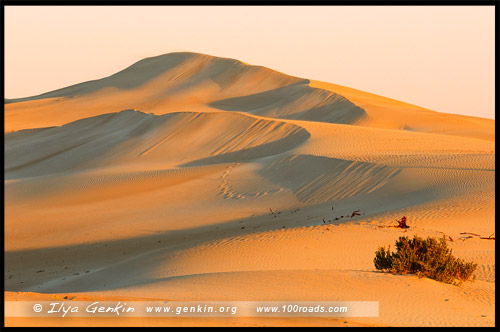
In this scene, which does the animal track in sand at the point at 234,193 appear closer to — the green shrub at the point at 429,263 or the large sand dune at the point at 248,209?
the large sand dune at the point at 248,209

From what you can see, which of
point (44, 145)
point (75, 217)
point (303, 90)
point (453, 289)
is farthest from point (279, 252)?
point (303, 90)

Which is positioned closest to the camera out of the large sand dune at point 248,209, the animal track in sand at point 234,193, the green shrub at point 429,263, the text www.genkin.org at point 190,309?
the text www.genkin.org at point 190,309

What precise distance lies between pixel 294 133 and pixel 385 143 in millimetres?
4894

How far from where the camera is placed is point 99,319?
26.8 ft

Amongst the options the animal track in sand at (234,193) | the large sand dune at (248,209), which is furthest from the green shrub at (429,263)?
the animal track in sand at (234,193)

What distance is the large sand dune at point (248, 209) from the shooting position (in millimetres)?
10406

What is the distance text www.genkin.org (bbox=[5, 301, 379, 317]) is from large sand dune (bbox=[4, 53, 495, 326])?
0.30 metres

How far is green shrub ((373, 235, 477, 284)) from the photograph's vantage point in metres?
11.1

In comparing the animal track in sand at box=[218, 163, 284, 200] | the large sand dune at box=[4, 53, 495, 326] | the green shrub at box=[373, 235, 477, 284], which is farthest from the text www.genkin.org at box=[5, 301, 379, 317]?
the animal track in sand at box=[218, 163, 284, 200]

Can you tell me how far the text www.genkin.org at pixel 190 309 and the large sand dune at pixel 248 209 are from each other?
296mm

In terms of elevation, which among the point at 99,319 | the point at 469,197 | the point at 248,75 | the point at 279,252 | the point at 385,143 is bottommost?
the point at 99,319

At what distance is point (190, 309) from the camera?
860 cm

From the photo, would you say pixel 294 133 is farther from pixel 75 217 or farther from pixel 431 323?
pixel 431 323

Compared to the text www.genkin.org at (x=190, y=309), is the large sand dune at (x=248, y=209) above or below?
above
